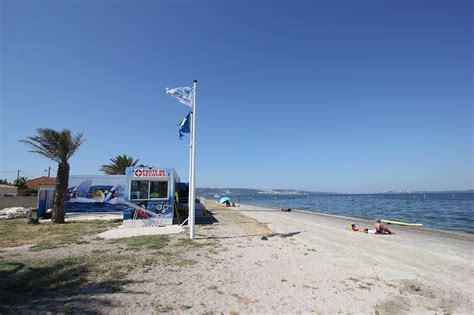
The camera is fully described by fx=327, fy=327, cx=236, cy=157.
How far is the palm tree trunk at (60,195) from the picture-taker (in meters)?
19.0

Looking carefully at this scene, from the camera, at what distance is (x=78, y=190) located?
88.3ft

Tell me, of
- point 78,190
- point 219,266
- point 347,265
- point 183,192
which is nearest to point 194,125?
point 219,266

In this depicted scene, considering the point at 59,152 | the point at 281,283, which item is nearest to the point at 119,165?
the point at 59,152

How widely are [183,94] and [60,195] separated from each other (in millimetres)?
11408

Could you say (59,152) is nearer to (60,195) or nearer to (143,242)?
(60,195)

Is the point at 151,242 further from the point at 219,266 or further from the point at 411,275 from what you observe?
the point at 411,275

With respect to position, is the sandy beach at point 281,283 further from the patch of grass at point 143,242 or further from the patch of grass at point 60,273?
the patch of grass at point 143,242

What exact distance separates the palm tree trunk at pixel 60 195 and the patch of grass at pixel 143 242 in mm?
8904

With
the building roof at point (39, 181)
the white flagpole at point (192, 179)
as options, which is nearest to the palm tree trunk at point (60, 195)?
the white flagpole at point (192, 179)

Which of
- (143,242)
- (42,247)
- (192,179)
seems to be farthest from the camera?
(192,179)

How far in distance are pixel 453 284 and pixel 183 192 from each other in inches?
724

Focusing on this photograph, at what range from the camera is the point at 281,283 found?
6.79 metres

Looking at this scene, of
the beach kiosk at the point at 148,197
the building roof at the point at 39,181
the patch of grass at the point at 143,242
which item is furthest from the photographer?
the building roof at the point at 39,181

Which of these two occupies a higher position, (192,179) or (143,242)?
(192,179)
